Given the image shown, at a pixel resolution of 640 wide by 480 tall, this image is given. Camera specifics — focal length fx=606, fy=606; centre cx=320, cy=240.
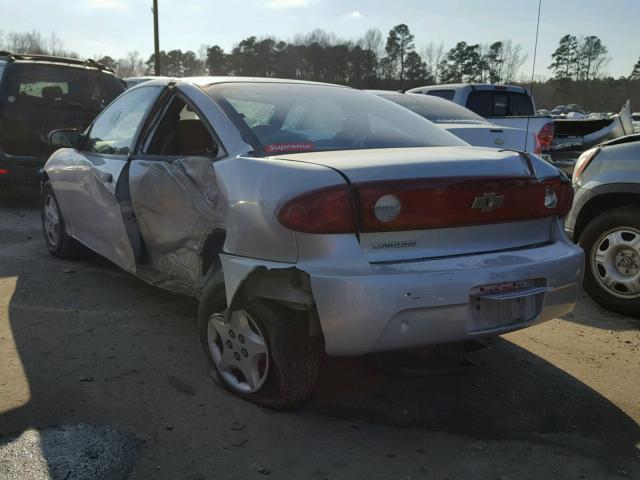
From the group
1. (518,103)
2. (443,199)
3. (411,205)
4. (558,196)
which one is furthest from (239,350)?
(518,103)

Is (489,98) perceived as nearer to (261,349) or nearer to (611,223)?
(611,223)

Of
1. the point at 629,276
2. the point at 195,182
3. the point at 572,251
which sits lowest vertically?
the point at 629,276

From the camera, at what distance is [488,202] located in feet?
9.02

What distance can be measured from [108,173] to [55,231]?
5.97 ft

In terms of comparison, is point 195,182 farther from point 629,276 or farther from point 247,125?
point 629,276

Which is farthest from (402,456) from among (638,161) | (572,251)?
(638,161)

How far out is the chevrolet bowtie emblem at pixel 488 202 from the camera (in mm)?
2719

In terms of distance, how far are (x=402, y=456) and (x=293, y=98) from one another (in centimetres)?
203

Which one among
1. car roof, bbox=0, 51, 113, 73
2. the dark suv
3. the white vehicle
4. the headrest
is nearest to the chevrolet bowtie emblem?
the white vehicle

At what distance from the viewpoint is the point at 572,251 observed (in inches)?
117

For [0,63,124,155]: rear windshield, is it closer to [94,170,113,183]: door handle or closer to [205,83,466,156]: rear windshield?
[94,170,113,183]: door handle

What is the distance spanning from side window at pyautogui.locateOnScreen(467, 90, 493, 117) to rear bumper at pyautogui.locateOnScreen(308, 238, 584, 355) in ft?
24.6

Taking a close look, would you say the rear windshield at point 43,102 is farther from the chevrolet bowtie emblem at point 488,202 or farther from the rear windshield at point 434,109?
the chevrolet bowtie emblem at point 488,202

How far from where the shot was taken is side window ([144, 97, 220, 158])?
366 cm
